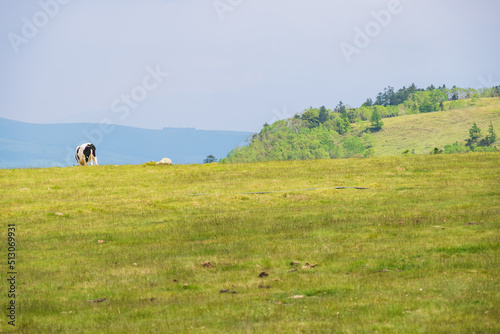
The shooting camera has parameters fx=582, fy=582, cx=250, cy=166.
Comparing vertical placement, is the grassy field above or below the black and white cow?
below

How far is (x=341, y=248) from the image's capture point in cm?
Answer: 2053

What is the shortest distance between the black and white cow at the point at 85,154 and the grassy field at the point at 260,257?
19.8 meters

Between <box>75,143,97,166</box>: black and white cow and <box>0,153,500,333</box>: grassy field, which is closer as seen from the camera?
<box>0,153,500,333</box>: grassy field

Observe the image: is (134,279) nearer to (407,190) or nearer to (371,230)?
(371,230)

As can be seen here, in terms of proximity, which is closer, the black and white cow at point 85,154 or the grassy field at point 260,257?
the grassy field at point 260,257

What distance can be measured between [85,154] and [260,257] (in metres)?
47.2

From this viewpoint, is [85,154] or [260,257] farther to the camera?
[85,154]

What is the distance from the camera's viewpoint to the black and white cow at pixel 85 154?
62.9 m

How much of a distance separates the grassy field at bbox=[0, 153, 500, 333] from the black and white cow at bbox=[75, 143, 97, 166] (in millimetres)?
19833

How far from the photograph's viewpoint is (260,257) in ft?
65.0

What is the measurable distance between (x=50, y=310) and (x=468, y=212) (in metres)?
19.8

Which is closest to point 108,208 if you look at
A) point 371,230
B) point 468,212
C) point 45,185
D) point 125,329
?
point 45,185

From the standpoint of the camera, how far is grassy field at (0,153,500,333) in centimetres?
1303

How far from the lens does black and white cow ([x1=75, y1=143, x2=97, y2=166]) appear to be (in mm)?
62875
